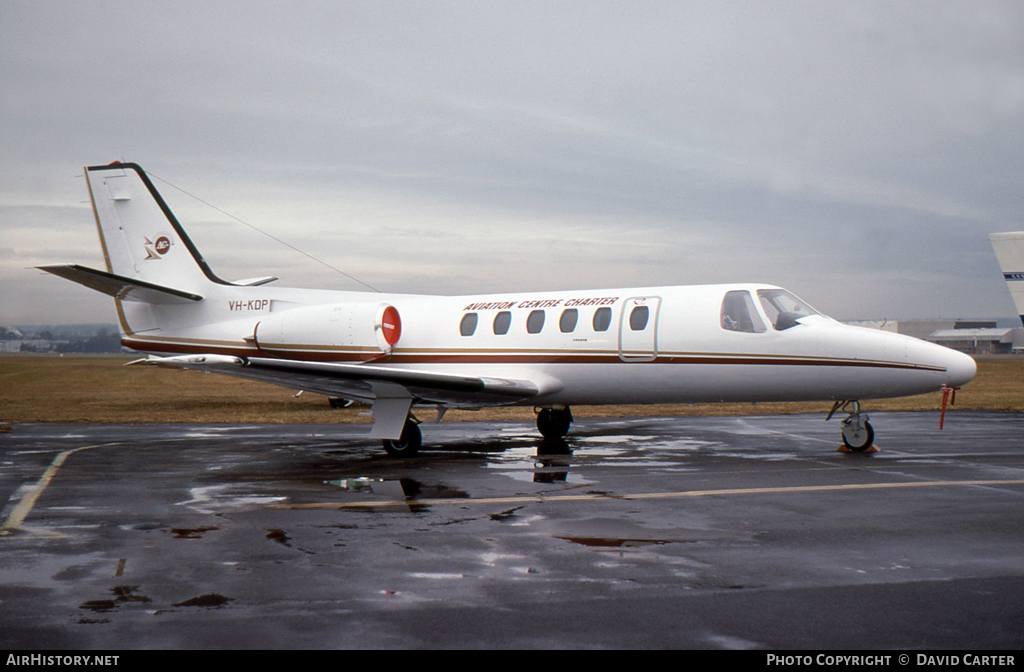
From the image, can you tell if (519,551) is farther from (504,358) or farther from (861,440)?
(861,440)

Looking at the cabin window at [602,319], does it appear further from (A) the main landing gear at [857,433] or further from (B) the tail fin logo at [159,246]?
(B) the tail fin logo at [159,246]

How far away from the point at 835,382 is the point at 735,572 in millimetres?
7737

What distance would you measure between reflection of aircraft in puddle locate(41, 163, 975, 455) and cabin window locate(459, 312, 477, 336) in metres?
0.03

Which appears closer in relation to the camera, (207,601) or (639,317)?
(207,601)

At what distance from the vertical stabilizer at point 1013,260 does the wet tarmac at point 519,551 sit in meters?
6.49

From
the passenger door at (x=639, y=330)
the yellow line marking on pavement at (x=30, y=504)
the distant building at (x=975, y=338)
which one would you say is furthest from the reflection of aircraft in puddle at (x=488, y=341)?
the distant building at (x=975, y=338)

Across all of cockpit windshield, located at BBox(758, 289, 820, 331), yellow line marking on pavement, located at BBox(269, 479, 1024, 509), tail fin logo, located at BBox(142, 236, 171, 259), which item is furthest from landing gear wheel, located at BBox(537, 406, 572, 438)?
tail fin logo, located at BBox(142, 236, 171, 259)

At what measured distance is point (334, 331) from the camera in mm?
16656

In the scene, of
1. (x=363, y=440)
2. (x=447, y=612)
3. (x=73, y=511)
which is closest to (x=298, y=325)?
(x=363, y=440)

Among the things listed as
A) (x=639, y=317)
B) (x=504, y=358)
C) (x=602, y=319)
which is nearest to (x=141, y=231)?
(x=504, y=358)

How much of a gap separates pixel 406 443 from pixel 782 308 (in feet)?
22.3

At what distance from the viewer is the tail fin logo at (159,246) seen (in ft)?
62.1

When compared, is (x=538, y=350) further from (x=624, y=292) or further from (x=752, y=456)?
(x=752, y=456)

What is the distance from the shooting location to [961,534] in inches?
290
